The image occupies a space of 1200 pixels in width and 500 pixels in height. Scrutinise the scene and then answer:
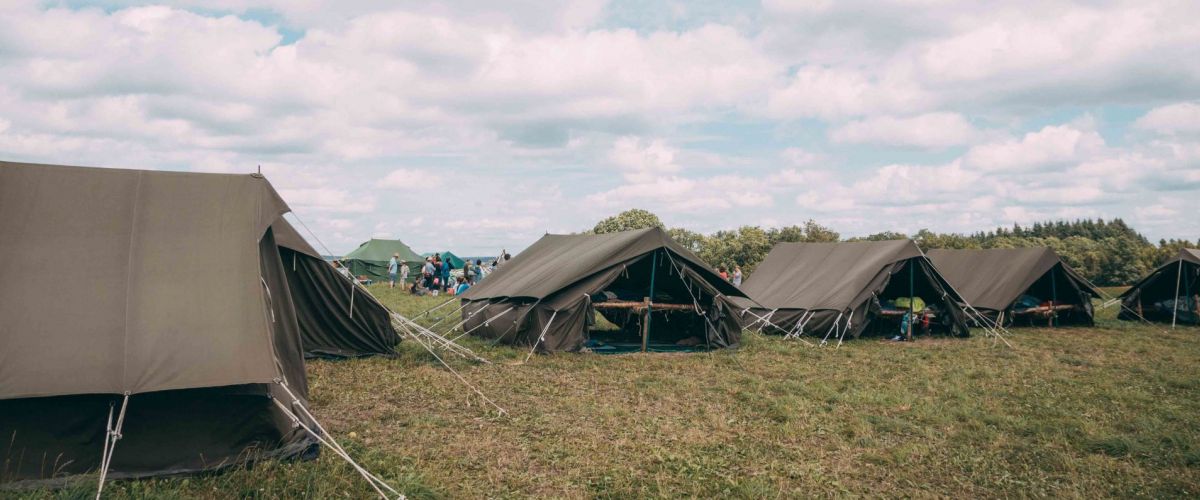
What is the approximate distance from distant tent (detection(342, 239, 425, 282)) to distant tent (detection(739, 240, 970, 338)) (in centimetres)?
2470

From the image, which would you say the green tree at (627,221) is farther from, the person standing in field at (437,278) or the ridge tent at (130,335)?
the ridge tent at (130,335)

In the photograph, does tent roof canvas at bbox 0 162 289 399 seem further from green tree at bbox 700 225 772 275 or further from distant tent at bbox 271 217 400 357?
green tree at bbox 700 225 772 275

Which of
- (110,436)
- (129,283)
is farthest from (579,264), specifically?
(110,436)

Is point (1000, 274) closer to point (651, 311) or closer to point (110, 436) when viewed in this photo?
point (651, 311)

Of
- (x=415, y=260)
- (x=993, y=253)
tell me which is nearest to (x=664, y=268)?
(x=993, y=253)

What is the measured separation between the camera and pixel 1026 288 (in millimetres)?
18156

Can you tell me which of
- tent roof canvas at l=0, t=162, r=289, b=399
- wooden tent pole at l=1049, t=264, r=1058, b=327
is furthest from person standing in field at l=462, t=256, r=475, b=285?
tent roof canvas at l=0, t=162, r=289, b=399

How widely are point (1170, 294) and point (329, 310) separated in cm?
2180

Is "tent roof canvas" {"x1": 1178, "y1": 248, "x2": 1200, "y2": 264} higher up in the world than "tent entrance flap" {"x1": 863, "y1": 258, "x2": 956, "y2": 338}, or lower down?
higher up

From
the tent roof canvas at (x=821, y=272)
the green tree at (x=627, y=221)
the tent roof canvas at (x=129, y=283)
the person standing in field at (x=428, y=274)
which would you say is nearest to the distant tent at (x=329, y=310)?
the tent roof canvas at (x=129, y=283)

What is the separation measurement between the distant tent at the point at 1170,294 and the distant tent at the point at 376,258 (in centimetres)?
3032

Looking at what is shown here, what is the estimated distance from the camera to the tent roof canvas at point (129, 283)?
5371 mm

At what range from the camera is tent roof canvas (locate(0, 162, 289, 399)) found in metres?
5.37

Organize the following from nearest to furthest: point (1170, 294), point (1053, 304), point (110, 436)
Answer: point (110, 436), point (1053, 304), point (1170, 294)
